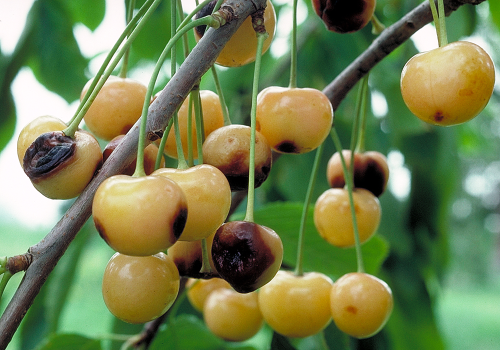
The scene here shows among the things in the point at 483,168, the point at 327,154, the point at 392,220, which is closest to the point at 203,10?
the point at 327,154

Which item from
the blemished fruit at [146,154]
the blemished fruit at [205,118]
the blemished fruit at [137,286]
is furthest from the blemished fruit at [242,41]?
the blemished fruit at [137,286]

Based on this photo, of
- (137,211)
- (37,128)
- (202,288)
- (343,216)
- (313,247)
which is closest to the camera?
(137,211)

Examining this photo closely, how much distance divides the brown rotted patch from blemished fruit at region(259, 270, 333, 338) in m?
0.25

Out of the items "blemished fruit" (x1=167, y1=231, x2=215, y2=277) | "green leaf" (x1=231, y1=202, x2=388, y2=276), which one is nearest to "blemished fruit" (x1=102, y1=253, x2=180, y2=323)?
"blemished fruit" (x1=167, y1=231, x2=215, y2=277)

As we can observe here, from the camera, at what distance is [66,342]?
1.02 metres

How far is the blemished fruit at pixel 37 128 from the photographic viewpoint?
1.70 ft

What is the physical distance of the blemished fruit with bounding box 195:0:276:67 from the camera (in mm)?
606

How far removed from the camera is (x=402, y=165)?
157cm

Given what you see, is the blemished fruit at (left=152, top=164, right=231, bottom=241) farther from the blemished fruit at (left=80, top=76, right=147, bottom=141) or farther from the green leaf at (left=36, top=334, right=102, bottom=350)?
the green leaf at (left=36, top=334, right=102, bottom=350)

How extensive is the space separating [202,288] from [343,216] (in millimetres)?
335

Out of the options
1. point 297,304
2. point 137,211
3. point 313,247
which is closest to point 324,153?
point 313,247

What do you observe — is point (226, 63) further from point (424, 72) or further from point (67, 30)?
point (67, 30)

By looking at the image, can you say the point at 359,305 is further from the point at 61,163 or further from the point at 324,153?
the point at 324,153

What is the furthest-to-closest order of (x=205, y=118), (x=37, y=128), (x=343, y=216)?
1. (x=343, y=216)
2. (x=205, y=118)
3. (x=37, y=128)
